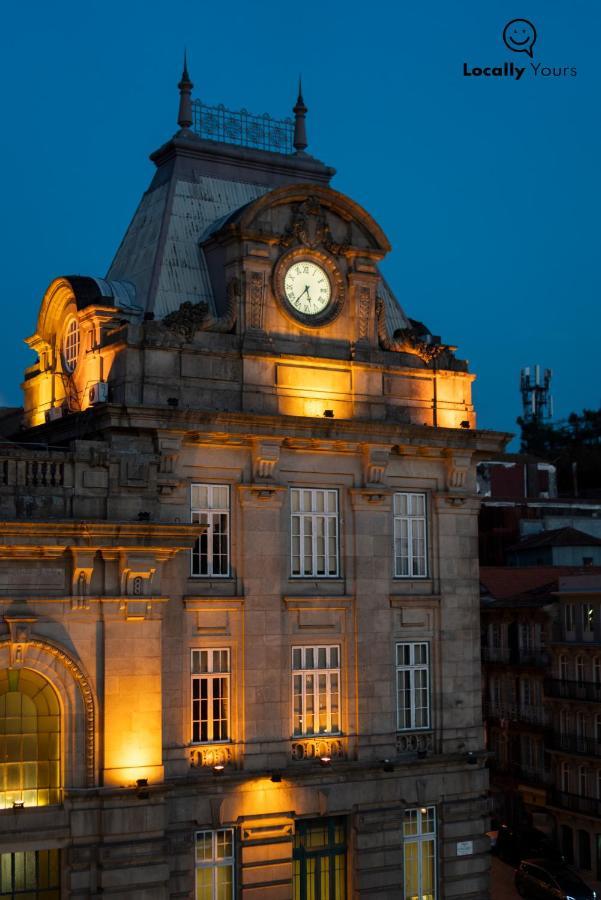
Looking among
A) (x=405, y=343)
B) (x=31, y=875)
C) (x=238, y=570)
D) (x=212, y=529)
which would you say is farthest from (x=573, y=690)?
(x=31, y=875)

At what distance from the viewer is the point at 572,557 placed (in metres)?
68.6

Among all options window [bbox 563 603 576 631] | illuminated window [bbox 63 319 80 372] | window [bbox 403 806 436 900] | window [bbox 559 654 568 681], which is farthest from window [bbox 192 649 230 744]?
window [bbox 559 654 568 681]

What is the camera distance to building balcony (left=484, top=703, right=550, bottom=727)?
6012 centimetres

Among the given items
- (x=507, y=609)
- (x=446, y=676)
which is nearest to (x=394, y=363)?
(x=446, y=676)

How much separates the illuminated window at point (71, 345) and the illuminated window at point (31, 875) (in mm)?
13678

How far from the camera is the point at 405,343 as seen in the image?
130ft

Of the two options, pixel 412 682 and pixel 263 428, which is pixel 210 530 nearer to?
pixel 263 428

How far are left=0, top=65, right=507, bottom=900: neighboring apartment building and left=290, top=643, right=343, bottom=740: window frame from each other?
8cm

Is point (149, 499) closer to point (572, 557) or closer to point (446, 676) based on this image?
point (446, 676)

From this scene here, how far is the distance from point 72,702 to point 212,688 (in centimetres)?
468

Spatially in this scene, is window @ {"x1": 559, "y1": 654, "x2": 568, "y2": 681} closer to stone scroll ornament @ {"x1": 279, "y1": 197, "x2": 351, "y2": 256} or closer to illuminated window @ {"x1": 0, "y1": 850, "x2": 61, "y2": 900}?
stone scroll ornament @ {"x1": 279, "y1": 197, "x2": 351, "y2": 256}

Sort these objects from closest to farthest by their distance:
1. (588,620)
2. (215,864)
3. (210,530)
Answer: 1. (215,864)
2. (210,530)
3. (588,620)

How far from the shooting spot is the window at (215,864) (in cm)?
3419

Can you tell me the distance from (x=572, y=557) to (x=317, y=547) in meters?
34.3
